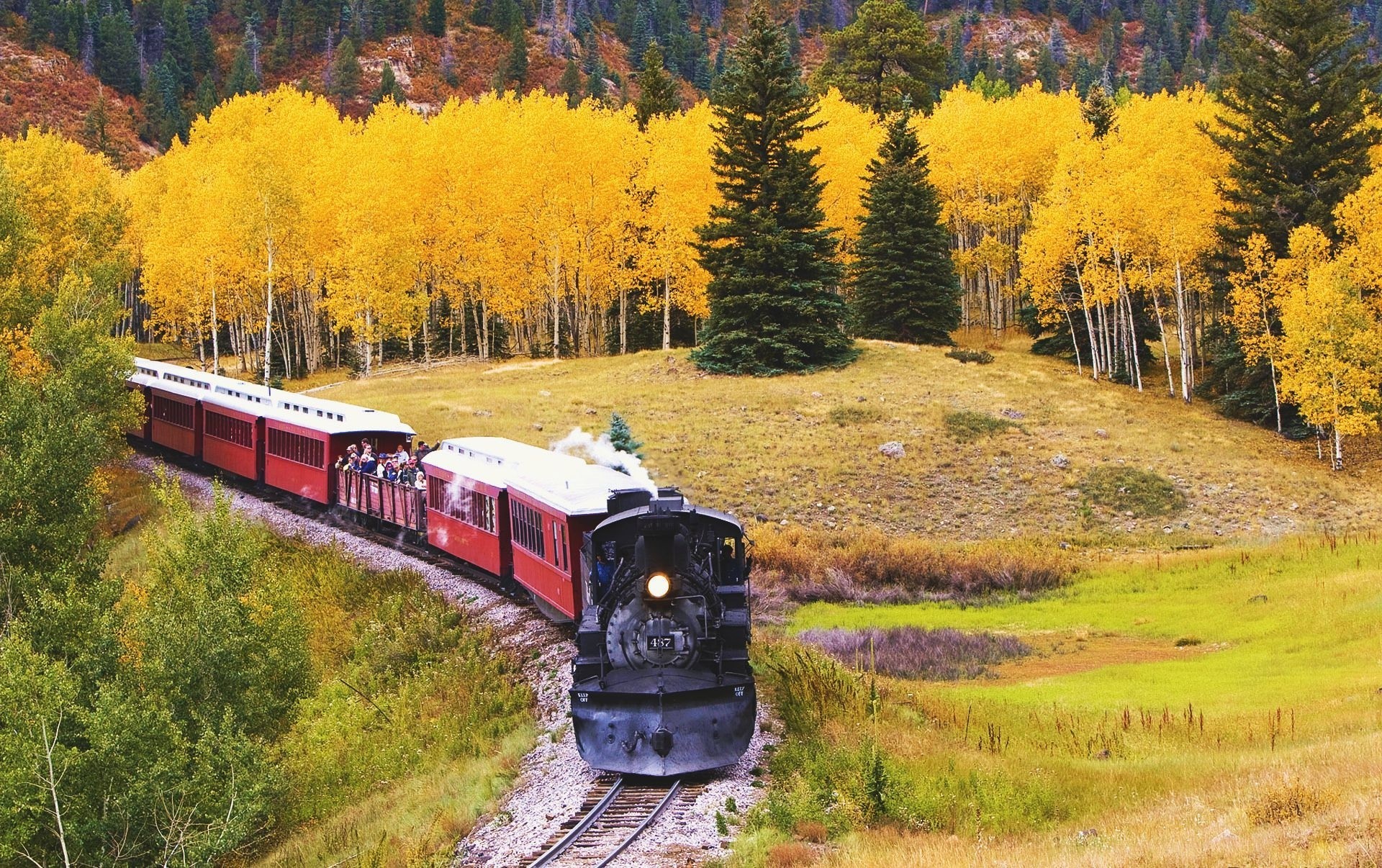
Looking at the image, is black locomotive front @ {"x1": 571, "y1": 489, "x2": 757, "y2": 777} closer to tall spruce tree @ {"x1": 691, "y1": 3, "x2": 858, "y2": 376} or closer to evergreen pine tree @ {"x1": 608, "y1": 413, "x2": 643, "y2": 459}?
evergreen pine tree @ {"x1": 608, "y1": 413, "x2": 643, "y2": 459}

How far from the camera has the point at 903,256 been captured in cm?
5328

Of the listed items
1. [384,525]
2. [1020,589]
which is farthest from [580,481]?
[1020,589]

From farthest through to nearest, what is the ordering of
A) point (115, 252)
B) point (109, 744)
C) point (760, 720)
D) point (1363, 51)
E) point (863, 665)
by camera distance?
point (115, 252), point (1363, 51), point (863, 665), point (109, 744), point (760, 720)

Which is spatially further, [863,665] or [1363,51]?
[1363,51]

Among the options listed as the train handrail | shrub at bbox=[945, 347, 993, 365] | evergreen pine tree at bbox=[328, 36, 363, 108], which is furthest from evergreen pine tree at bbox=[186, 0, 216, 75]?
the train handrail

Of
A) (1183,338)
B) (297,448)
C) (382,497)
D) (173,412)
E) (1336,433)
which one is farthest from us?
(1183,338)

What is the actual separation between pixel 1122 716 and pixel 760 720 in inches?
231

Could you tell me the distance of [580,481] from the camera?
19.5 m

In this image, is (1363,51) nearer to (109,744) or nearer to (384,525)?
(384,525)

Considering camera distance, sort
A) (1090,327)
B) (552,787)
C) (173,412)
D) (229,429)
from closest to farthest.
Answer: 1. (552,787)
2. (229,429)
3. (173,412)
4. (1090,327)

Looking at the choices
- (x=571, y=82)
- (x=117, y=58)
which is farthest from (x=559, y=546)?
(x=117, y=58)

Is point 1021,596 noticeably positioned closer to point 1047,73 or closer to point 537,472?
point 537,472

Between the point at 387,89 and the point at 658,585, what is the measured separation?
117 m

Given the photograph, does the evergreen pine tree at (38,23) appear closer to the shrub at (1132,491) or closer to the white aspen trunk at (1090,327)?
the white aspen trunk at (1090,327)
